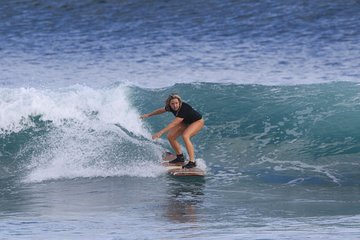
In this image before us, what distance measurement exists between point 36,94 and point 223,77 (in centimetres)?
829

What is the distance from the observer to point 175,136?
22703mm

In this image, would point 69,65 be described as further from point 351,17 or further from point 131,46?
point 351,17

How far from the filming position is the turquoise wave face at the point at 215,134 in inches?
915

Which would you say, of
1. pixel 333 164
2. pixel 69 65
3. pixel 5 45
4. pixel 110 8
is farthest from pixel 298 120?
pixel 110 8

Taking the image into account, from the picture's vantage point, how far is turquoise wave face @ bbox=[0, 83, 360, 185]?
23234 millimetres

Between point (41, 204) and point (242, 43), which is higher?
point (41, 204)

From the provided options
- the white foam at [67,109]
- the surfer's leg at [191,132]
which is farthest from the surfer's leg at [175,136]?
the white foam at [67,109]

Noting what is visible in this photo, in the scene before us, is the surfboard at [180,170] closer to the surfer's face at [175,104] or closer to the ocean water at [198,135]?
the ocean water at [198,135]

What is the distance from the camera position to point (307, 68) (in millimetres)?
36375

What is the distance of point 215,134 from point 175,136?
3.61 metres

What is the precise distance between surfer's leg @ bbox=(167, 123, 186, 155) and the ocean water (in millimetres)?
599

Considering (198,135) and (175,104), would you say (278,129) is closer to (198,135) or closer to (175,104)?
(198,135)

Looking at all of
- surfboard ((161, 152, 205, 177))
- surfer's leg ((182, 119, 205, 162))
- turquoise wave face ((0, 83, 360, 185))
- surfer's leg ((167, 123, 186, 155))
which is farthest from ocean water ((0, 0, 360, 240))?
surfer's leg ((167, 123, 186, 155))

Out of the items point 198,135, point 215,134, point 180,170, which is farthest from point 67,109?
point 180,170
